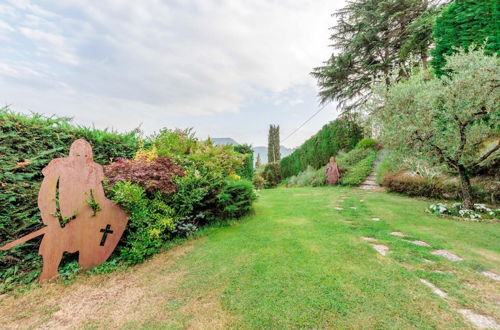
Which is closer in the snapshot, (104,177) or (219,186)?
(104,177)

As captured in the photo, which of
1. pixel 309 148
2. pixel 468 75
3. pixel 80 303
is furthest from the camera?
pixel 309 148

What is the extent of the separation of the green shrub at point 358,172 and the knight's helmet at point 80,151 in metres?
10.1

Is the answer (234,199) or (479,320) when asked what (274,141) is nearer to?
(234,199)

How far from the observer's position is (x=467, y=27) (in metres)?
6.66

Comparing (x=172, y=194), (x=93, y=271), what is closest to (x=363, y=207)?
(x=172, y=194)

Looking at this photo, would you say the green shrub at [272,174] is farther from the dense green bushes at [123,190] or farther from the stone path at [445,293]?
the stone path at [445,293]

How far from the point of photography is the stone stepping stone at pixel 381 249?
2814 mm

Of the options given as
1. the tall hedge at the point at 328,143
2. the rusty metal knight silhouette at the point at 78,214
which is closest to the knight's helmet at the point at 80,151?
the rusty metal knight silhouette at the point at 78,214

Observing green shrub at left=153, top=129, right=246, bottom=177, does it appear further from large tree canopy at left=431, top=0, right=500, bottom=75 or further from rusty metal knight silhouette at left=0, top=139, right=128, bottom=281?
large tree canopy at left=431, top=0, right=500, bottom=75

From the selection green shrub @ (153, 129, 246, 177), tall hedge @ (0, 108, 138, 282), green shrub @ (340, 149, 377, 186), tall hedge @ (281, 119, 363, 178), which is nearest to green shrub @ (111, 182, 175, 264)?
tall hedge @ (0, 108, 138, 282)

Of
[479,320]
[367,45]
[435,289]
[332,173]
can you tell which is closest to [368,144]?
[332,173]

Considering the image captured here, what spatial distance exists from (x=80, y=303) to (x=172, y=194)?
1.80m

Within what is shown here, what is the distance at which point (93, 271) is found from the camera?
283 centimetres

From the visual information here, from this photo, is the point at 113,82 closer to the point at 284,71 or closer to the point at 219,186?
the point at 219,186
